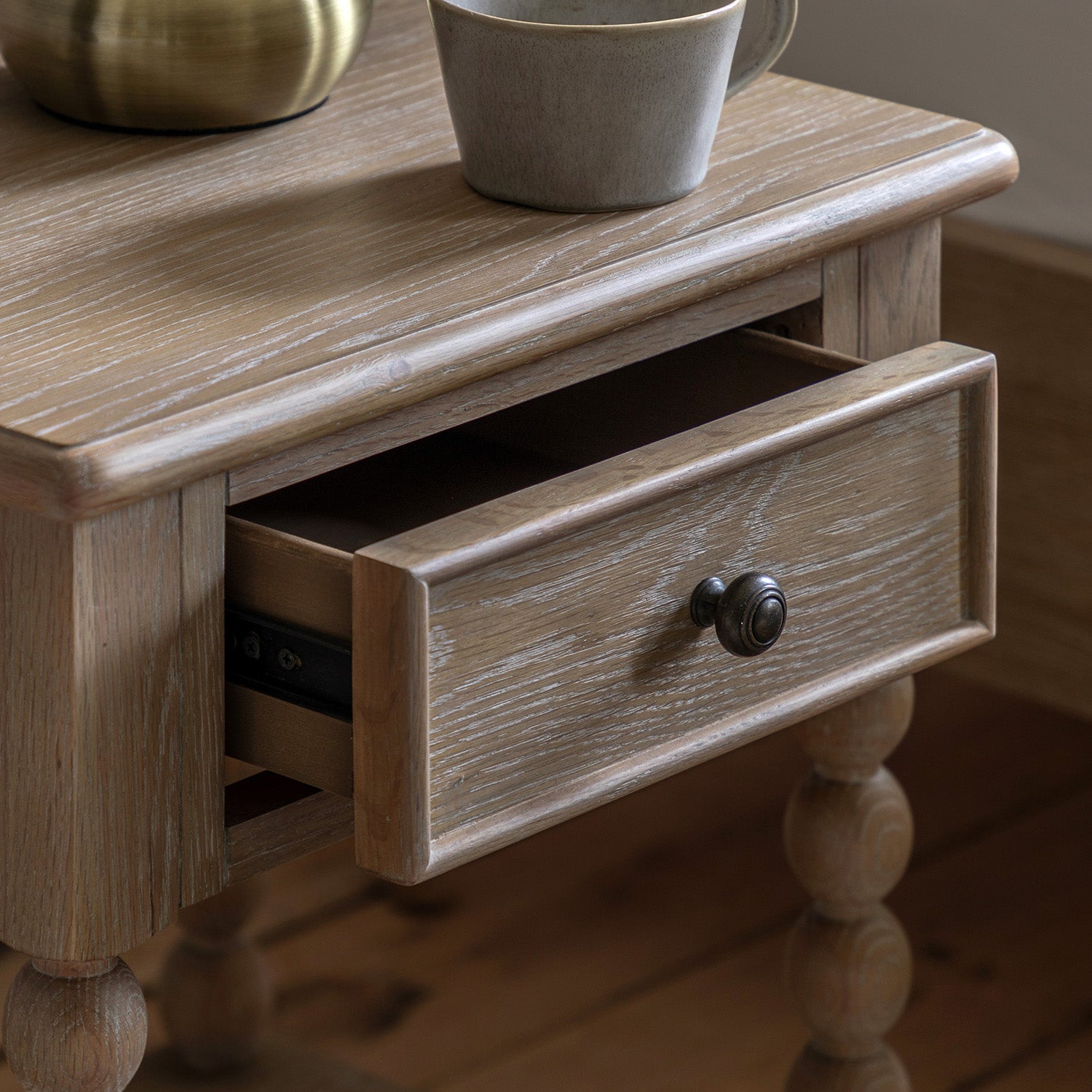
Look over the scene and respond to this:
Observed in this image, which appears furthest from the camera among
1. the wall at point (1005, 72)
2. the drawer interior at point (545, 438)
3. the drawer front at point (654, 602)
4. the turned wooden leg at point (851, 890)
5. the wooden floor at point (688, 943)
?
the wooden floor at point (688, 943)

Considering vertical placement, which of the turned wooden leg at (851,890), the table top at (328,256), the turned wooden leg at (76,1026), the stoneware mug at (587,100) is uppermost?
the stoneware mug at (587,100)

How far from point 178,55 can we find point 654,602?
28 centimetres

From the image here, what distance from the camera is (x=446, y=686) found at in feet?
1.82

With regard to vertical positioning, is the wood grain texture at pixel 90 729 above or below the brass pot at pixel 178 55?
below

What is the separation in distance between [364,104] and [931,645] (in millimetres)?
308

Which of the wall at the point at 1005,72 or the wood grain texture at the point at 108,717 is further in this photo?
the wall at the point at 1005,72

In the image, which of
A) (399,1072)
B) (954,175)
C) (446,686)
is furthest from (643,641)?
(399,1072)

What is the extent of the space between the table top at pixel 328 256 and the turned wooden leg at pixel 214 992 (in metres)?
0.46

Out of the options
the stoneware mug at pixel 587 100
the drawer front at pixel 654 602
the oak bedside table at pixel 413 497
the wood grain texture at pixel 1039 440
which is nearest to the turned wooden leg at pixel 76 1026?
the oak bedside table at pixel 413 497

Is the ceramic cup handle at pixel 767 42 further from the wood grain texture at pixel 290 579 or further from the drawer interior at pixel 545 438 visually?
the wood grain texture at pixel 290 579

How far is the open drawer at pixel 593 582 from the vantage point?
1.81ft

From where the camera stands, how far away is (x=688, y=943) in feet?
4.12

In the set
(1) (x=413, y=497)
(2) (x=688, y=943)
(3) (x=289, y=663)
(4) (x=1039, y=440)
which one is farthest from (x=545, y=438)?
(2) (x=688, y=943)

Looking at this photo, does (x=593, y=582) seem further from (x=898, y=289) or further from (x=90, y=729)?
(x=898, y=289)
